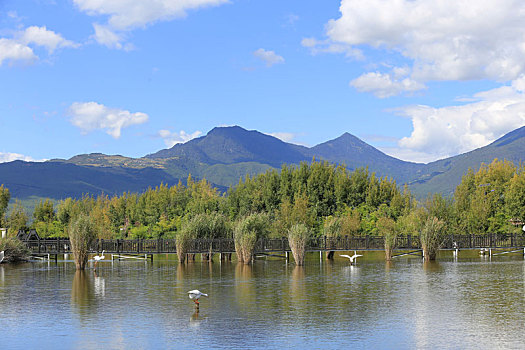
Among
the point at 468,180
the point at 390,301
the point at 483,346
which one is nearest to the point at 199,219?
the point at 390,301

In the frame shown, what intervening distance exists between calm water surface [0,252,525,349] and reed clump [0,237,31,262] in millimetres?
11566

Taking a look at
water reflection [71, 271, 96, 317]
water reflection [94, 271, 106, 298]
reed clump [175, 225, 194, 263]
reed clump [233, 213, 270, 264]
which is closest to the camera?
water reflection [71, 271, 96, 317]

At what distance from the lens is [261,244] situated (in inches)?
1656

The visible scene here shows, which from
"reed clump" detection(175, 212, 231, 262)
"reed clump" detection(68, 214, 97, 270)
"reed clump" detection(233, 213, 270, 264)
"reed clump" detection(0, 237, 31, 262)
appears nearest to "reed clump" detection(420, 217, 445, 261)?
"reed clump" detection(233, 213, 270, 264)

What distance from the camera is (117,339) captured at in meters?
13.5

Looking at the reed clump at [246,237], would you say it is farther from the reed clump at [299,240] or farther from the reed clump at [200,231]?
the reed clump at [200,231]

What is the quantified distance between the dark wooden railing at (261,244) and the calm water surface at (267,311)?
12.7 meters

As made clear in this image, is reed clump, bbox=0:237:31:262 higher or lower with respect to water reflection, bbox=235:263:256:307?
higher

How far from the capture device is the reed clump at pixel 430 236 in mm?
39062

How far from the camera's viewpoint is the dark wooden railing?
138ft

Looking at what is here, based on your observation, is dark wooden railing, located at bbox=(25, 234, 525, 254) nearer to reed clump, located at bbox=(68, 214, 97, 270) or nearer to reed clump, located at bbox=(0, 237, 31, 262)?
reed clump, located at bbox=(0, 237, 31, 262)

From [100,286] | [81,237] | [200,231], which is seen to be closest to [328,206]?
[200,231]

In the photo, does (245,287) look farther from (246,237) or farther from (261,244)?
(261,244)

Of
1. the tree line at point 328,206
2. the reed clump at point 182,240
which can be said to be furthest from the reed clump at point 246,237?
the tree line at point 328,206
